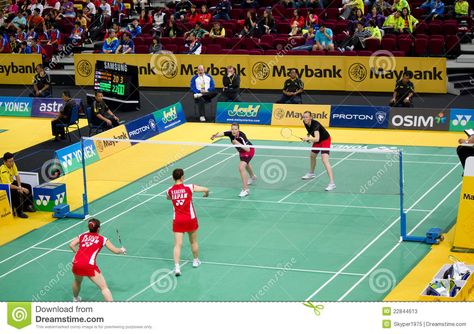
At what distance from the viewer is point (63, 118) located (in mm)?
26391

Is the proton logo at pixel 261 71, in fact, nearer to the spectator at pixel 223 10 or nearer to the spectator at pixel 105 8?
the spectator at pixel 223 10

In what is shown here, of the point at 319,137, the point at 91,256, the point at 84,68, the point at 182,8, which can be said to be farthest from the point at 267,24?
the point at 91,256

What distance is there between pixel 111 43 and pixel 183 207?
20.1 metres

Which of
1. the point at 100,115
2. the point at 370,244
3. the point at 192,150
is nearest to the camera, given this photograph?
the point at 370,244

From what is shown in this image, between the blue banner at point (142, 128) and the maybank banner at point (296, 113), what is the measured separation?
3849mm

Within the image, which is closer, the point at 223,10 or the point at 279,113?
the point at 279,113

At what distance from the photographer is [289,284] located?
1540cm

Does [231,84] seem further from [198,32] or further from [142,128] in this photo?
[198,32]

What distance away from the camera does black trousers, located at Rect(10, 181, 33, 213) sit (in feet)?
65.3

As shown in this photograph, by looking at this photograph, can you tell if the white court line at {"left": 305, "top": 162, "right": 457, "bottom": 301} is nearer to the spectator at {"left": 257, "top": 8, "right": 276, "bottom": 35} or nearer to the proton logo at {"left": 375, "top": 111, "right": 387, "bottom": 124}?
the proton logo at {"left": 375, "top": 111, "right": 387, "bottom": 124}

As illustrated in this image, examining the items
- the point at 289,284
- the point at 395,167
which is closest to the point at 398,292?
the point at 289,284

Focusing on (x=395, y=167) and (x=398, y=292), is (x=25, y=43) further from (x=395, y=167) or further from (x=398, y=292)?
(x=398, y=292)

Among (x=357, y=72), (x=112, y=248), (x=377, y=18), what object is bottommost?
(x=112, y=248)

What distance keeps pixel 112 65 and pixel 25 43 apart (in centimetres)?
811
